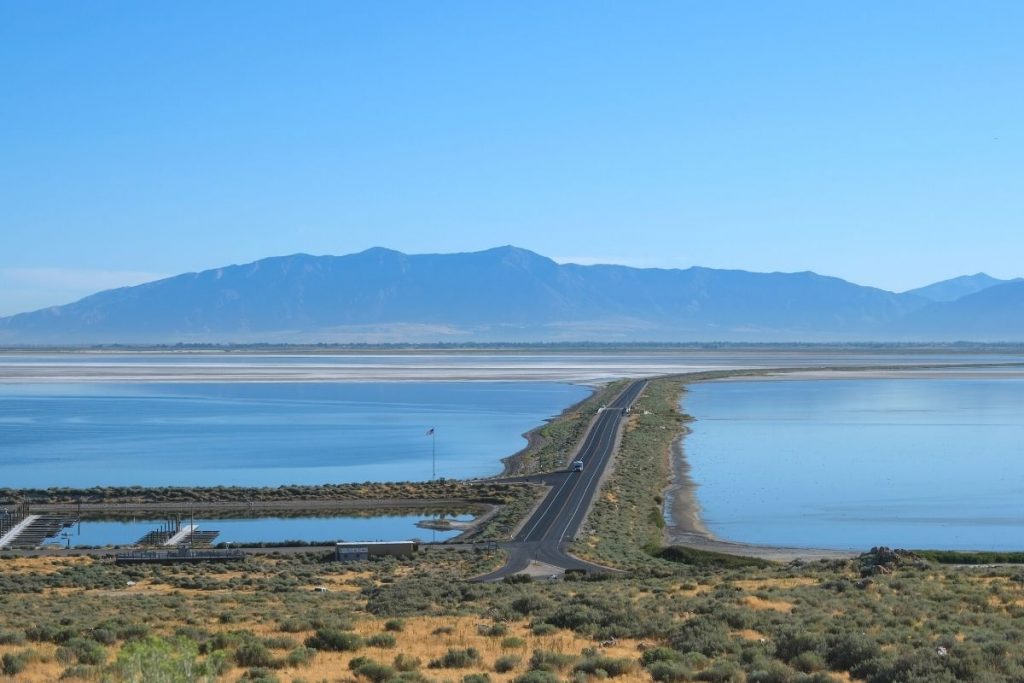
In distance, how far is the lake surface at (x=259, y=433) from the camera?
5962 centimetres

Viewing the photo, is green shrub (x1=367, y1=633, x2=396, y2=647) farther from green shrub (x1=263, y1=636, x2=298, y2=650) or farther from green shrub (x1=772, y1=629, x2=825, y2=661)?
green shrub (x1=772, y1=629, x2=825, y2=661)

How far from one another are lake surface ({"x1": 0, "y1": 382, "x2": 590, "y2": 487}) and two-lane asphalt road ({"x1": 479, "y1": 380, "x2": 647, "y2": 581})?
5095mm

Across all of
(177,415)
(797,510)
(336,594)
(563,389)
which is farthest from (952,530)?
(563,389)

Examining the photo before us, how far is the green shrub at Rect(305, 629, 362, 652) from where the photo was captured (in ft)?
58.0

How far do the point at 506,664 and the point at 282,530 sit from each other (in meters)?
29.7

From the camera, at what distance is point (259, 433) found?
7881cm

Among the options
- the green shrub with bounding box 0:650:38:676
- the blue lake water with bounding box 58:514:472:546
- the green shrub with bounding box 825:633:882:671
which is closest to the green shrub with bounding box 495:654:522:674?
the green shrub with bounding box 825:633:882:671

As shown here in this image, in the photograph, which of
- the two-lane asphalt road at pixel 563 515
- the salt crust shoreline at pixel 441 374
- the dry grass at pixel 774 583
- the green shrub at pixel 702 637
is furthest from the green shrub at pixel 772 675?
the salt crust shoreline at pixel 441 374

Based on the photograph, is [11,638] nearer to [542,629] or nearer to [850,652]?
[542,629]

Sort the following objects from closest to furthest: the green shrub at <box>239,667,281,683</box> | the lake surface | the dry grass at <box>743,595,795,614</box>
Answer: the green shrub at <box>239,667,281,683</box> → the dry grass at <box>743,595,795,614</box> → the lake surface

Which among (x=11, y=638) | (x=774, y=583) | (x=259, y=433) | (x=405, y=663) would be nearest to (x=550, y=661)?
(x=405, y=663)

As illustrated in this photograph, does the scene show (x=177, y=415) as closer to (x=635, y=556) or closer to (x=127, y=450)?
(x=127, y=450)

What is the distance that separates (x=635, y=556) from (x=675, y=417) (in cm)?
5247

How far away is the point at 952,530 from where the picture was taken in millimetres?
41156
